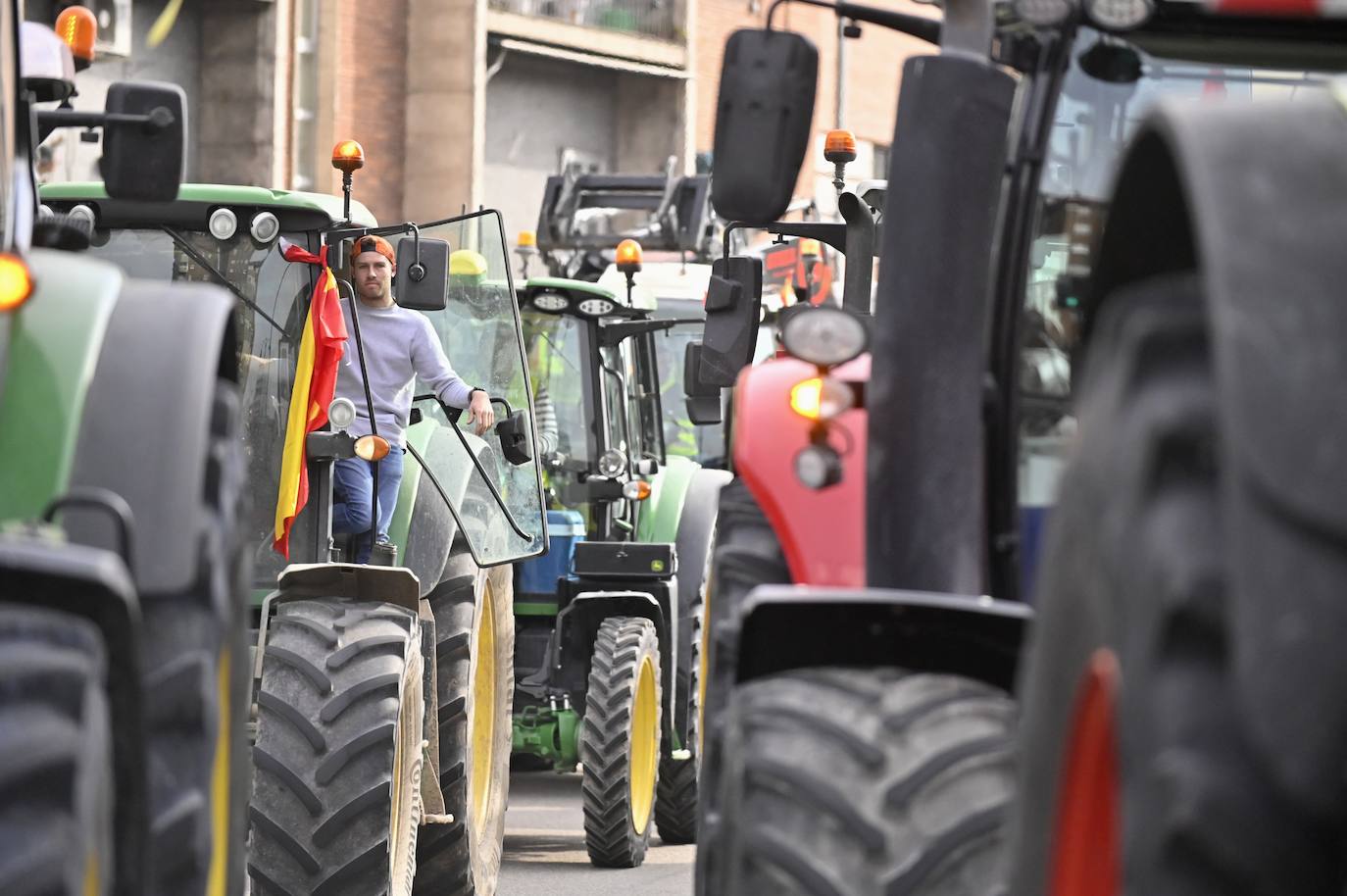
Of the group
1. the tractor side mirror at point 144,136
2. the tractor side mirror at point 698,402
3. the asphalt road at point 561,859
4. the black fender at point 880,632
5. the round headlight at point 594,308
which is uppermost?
the tractor side mirror at point 144,136

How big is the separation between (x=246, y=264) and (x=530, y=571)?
192 inches

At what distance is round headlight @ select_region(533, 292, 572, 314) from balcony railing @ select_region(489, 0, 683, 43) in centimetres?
2346

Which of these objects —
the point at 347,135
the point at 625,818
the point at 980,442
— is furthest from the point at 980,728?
the point at 347,135

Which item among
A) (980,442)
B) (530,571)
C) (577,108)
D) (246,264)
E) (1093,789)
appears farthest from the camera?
(577,108)

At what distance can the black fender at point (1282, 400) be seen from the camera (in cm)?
248

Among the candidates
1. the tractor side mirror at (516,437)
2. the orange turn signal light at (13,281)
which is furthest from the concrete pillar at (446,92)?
the orange turn signal light at (13,281)

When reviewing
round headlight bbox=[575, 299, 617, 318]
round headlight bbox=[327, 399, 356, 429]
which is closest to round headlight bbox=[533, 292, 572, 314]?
round headlight bbox=[575, 299, 617, 318]

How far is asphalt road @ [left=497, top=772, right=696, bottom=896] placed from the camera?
11.1 meters

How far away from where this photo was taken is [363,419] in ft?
30.1

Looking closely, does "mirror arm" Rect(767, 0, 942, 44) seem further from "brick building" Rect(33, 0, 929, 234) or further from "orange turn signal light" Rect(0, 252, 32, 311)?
"brick building" Rect(33, 0, 929, 234)

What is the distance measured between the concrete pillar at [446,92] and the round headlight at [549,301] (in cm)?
2221

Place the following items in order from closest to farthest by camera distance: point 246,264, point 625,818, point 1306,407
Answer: point 1306,407 < point 246,264 < point 625,818

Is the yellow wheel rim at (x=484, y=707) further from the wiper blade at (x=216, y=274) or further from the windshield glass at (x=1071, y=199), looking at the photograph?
the windshield glass at (x=1071, y=199)

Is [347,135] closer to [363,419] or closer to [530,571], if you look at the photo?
[530,571]
